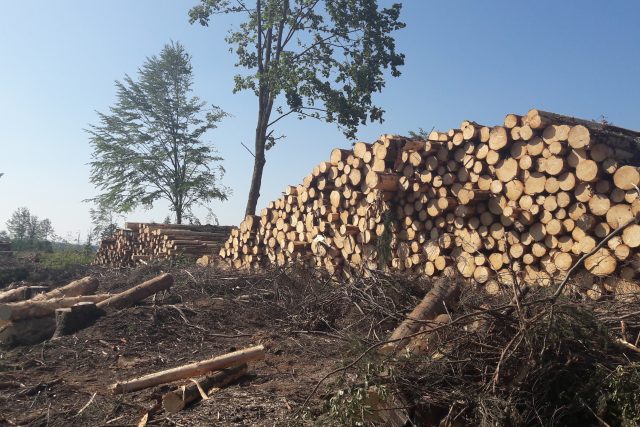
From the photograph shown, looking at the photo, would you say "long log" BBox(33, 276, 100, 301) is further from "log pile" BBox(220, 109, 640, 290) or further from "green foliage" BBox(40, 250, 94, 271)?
"green foliage" BBox(40, 250, 94, 271)

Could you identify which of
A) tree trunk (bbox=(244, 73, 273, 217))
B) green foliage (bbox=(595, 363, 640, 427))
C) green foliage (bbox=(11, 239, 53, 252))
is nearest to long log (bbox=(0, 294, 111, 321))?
green foliage (bbox=(595, 363, 640, 427))

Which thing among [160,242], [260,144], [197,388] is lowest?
[197,388]

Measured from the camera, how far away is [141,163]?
2462 centimetres

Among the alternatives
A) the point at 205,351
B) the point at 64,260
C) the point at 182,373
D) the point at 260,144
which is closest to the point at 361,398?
the point at 182,373

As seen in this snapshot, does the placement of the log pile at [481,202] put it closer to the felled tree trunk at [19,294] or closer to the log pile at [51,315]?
the log pile at [51,315]

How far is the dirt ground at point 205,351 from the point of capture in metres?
4.39

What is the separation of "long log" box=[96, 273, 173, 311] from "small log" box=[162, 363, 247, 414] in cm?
377

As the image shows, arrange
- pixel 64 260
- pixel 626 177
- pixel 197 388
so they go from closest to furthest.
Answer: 1. pixel 197 388
2. pixel 626 177
3. pixel 64 260

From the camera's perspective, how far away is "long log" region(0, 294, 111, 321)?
24.7ft

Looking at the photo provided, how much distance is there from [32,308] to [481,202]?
21.1 ft

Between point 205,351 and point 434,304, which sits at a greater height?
point 434,304

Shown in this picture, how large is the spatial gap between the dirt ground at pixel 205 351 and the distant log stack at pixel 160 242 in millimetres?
5075

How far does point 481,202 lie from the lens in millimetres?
7605

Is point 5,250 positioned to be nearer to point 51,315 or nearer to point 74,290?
point 74,290
